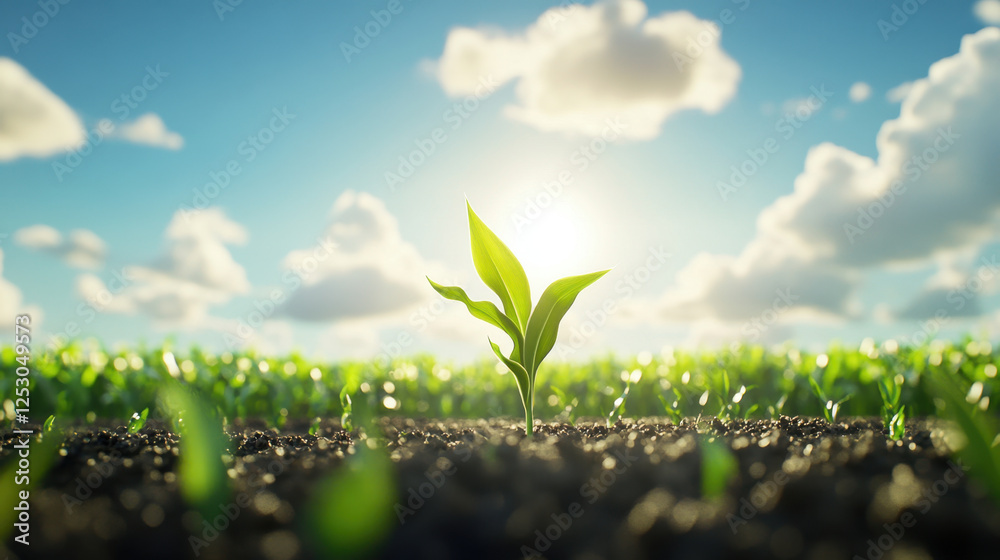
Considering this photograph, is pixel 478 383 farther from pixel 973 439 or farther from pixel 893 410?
pixel 973 439

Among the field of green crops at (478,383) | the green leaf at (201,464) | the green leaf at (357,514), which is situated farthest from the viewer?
the field of green crops at (478,383)

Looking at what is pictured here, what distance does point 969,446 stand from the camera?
1.31 m

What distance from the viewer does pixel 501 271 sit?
276 cm

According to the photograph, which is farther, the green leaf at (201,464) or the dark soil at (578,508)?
the green leaf at (201,464)

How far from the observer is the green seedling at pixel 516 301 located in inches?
106

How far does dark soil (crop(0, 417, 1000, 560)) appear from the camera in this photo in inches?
47.1

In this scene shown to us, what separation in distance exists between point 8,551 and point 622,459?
5.38 feet

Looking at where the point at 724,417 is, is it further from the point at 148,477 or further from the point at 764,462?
the point at 148,477
